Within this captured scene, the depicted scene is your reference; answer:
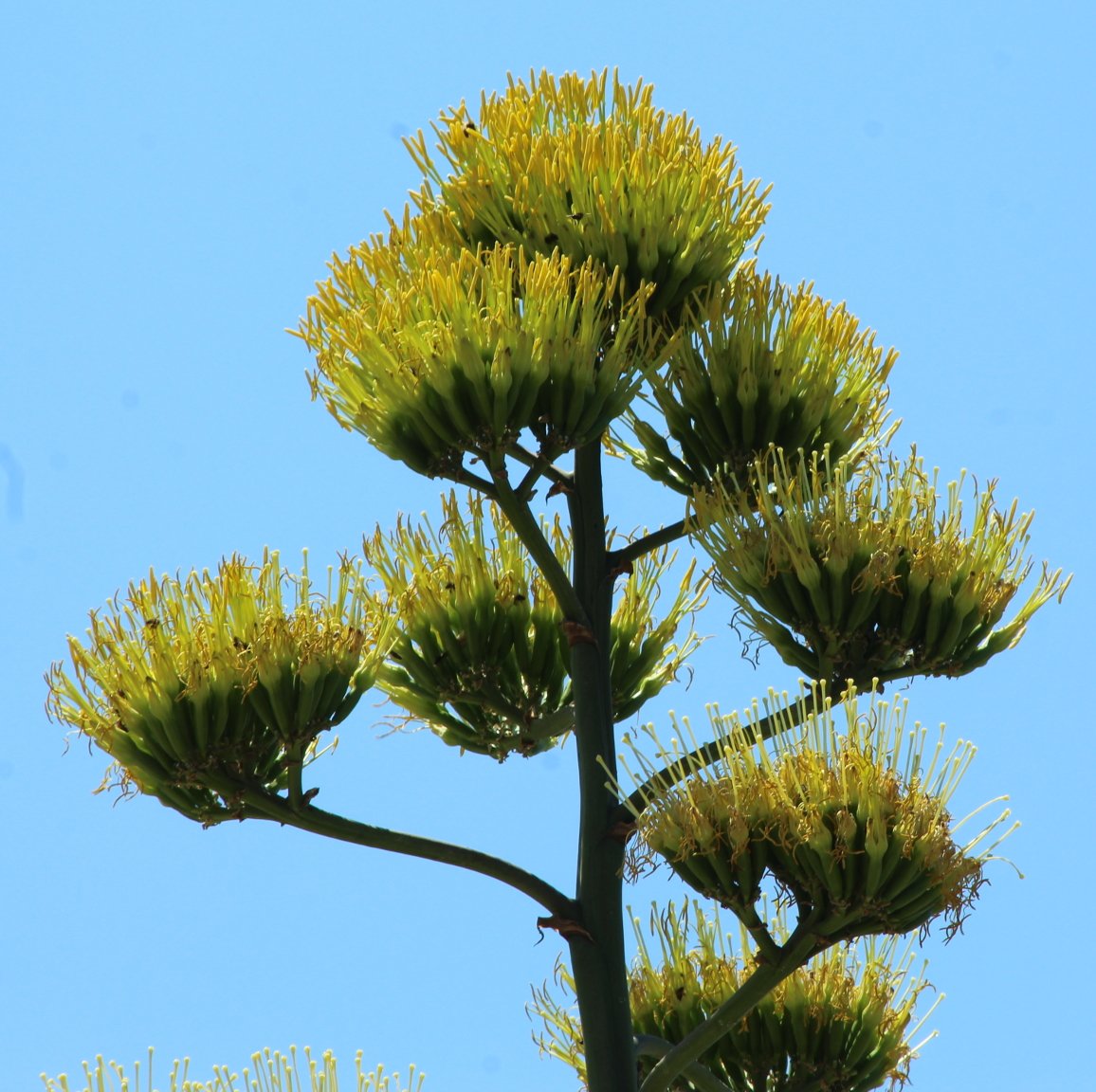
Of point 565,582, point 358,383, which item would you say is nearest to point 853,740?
point 565,582

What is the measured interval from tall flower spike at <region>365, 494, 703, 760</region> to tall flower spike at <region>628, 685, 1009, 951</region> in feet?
3.53

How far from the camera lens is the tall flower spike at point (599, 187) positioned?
A: 531 cm

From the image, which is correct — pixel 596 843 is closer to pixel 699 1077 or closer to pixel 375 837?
pixel 375 837

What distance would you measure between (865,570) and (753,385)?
70cm

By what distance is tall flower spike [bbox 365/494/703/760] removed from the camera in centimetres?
569

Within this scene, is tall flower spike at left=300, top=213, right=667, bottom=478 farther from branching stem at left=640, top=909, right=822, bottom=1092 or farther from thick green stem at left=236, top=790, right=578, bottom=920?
branching stem at left=640, top=909, right=822, bottom=1092

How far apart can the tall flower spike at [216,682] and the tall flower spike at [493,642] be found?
57 centimetres

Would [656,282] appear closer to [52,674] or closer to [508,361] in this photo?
[508,361]

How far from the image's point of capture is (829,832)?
4.56 meters

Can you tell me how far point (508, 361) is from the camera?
480 cm

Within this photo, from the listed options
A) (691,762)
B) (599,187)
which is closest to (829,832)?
(691,762)

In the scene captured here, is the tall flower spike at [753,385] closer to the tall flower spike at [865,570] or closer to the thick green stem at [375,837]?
the tall flower spike at [865,570]

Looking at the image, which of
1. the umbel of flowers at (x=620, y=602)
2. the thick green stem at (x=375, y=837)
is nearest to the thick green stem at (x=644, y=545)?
the umbel of flowers at (x=620, y=602)

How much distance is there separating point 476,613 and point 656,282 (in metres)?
1.17
